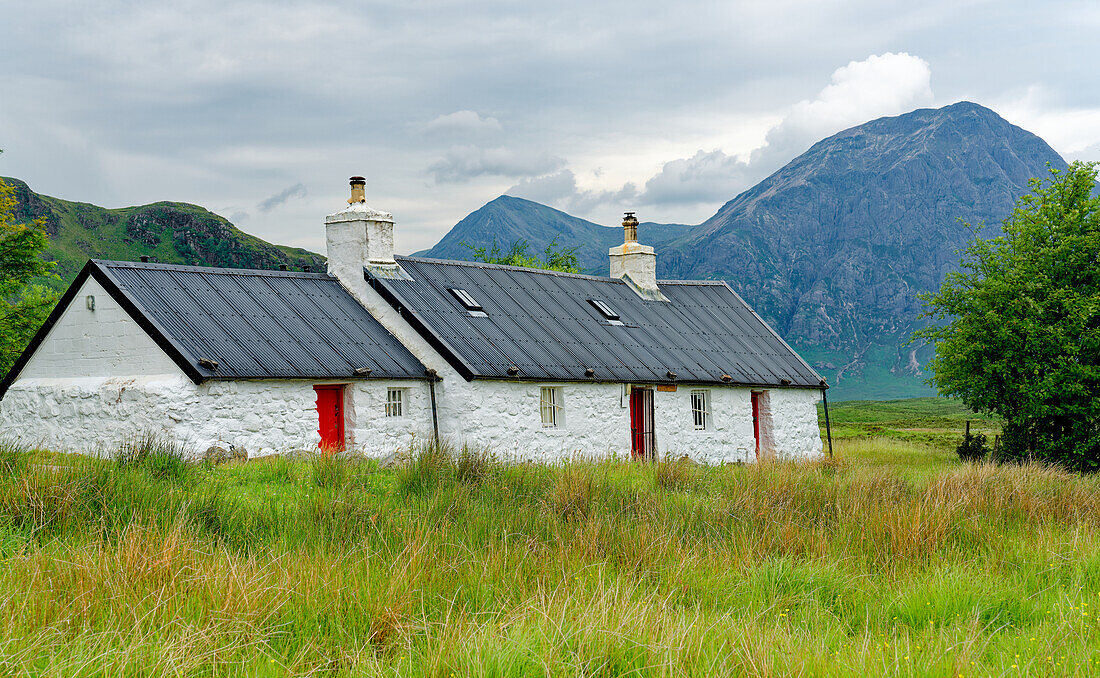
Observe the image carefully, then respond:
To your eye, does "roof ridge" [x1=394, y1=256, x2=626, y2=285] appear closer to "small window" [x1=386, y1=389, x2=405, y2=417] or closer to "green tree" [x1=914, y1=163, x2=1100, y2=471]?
"small window" [x1=386, y1=389, x2=405, y2=417]

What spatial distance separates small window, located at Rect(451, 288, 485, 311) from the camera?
870 inches

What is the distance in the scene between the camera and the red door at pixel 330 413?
18031 millimetres

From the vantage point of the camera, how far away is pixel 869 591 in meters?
8.89

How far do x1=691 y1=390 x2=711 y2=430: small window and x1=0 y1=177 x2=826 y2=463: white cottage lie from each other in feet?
0.11

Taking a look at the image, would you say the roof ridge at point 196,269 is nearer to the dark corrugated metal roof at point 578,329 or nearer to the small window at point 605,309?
the dark corrugated metal roof at point 578,329

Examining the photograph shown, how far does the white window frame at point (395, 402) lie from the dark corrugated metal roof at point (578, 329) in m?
1.18

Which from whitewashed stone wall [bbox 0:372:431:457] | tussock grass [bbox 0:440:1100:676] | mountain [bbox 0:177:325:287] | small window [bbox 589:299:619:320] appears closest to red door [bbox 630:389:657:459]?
small window [bbox 589:299:619:320]

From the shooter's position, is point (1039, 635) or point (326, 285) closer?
point (1039, 635)

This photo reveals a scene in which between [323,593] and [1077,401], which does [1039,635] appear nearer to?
[323,593]

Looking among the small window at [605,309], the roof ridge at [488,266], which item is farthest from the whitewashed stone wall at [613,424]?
the roof ridge at [488,266]

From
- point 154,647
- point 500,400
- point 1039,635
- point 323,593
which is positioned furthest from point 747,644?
point 500,400

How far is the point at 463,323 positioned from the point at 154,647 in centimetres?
1515

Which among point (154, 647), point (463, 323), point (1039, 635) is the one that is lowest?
point (1039, 635)

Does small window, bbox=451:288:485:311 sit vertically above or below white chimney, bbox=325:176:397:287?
below
